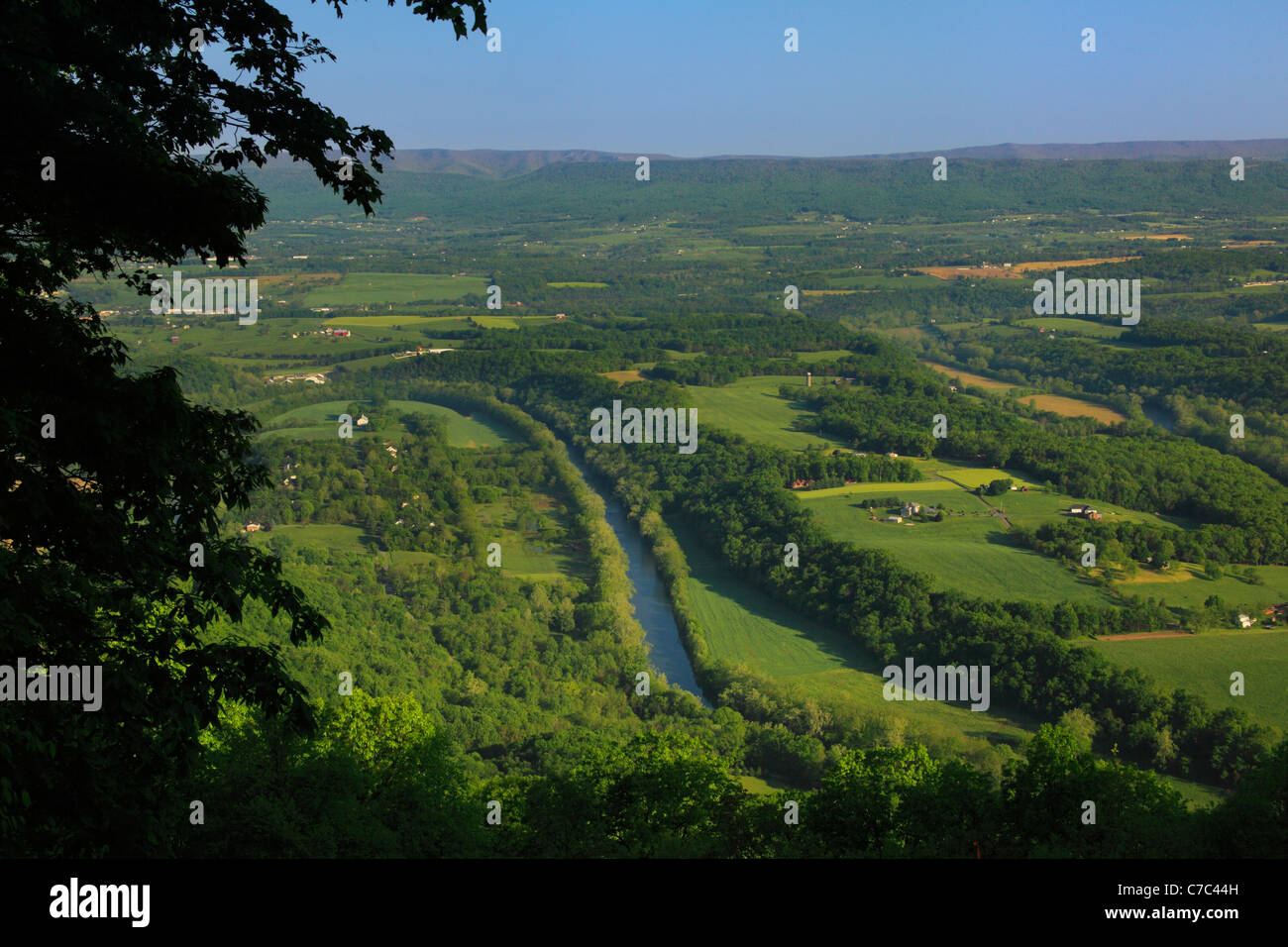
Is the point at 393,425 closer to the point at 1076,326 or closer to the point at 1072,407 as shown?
the point at 1072,407

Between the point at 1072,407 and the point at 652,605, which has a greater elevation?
the point at 1072,407

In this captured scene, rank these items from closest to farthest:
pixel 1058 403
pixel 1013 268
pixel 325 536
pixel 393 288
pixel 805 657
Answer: pixel 805 657, pixel 325 536, pixel 1058 403, pixel 393 288, pixel 1013 268

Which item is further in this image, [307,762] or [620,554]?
[620,554]

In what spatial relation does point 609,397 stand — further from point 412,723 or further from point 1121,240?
point 1121,240

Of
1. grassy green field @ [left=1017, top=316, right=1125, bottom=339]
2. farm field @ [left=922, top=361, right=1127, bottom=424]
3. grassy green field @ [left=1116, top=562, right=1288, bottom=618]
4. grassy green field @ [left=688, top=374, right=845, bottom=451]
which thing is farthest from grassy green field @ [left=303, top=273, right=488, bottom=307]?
grassy green field @ [left=1116, top=562, right=1288, bottom=618]

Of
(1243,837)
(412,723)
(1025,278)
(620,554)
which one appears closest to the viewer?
(1243,837)

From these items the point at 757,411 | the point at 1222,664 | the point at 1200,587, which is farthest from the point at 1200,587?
the point at 757,411

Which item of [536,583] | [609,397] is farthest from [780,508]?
[609,397]
